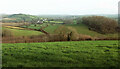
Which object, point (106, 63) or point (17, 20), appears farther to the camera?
point (17, 20)

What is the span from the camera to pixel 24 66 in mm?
4922

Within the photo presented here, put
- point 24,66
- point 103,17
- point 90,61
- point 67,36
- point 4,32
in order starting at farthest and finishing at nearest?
point 103,17
point 4,32
point 67,36
point 90,61
point 24,66

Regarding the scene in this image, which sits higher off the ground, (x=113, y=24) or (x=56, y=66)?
(x=113, y=24)

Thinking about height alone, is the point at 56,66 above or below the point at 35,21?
below

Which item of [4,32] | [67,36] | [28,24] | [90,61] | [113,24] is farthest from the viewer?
[28,24]

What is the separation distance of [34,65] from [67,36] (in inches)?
584

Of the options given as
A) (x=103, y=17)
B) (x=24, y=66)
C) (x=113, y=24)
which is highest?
(x=103, y=17)

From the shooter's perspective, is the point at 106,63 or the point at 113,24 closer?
the point at 106,63

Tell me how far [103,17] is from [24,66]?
4251cm

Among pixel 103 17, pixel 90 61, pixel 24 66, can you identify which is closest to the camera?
pixel 24 66

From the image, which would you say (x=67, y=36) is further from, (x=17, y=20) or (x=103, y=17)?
(x=17, y=20)

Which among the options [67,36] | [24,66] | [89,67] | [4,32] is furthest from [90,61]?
[4,32]

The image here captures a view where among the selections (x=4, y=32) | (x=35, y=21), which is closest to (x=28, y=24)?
(x=35, y=21)

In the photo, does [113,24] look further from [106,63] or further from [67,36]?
[106,63]
